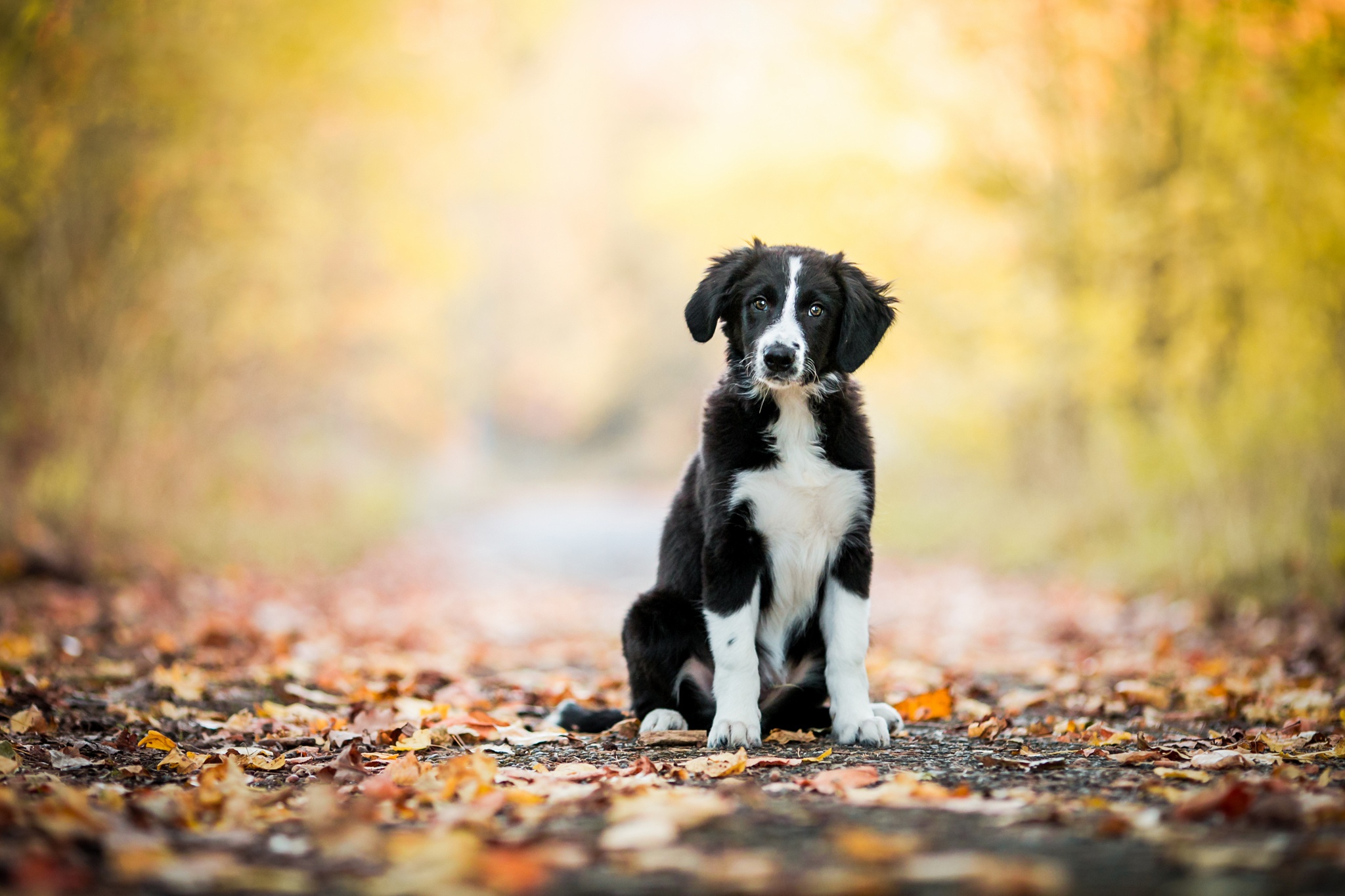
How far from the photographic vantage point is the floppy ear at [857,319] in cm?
410

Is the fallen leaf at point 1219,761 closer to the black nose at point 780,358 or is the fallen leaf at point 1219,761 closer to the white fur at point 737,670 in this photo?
the white fur at point 737,670

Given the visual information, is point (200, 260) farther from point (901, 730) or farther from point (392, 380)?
point (392, 380)

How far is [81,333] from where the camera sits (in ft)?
29.6

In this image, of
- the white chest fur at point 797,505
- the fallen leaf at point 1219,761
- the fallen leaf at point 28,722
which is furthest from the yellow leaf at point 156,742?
the fallen leaf at point 1219,761

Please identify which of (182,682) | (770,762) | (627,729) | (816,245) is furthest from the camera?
(816,245)

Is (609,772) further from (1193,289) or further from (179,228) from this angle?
(1193,289)

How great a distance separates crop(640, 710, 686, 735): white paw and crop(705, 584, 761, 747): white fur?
0.24 meters

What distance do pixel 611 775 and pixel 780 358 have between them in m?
1.53

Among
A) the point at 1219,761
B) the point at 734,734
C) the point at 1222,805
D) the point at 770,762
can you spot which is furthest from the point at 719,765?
the point at 1219,761

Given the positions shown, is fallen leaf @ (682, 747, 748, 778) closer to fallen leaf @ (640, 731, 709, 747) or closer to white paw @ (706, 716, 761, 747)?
white paw @ (706, 716, 761, 747)

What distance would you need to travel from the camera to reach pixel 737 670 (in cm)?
380

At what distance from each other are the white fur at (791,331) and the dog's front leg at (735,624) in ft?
2.01

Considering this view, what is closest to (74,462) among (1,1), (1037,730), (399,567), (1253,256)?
(1,1)

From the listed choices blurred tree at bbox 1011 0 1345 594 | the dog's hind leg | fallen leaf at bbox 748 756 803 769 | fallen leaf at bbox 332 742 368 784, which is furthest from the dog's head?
blurred tree at bbox 1011 0 1345 594
